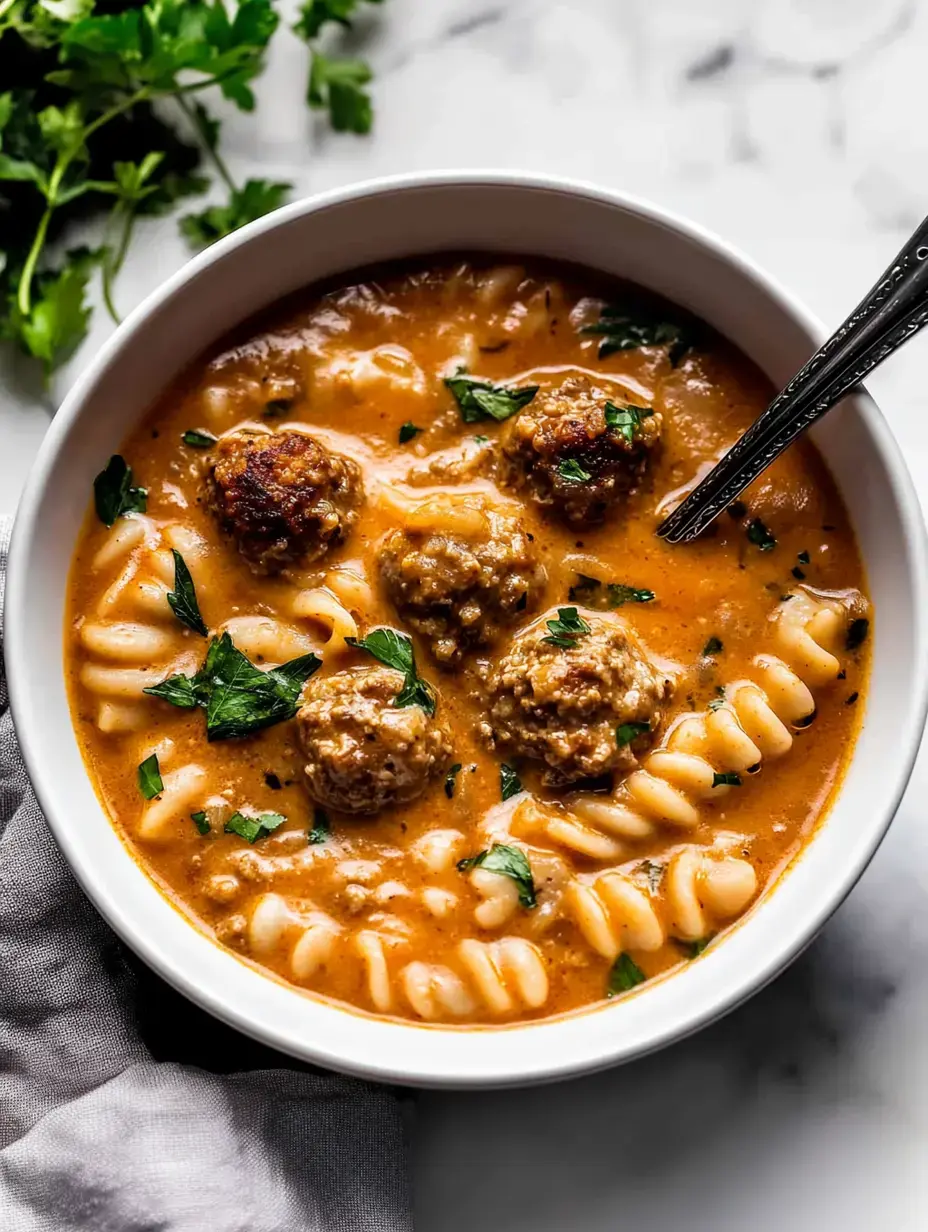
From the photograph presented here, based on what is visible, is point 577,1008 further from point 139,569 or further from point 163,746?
point 139,569

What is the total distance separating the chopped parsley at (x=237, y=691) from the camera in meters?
4.50

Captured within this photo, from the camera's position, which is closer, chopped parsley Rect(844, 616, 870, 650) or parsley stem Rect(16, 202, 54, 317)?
chopped parsley Rect(844, 616, 870, 650)

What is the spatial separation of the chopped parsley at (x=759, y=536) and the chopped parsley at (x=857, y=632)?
38cm

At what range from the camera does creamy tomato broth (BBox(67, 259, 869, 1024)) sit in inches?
174

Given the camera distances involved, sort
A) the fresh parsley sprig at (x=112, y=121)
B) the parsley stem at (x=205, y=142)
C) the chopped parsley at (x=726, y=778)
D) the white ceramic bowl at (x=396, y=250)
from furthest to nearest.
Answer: the parsley stem at (x=205, y=142)
the fresh parsley sprig at (x=112, y=121)
the chopped parsley at (x=726, y=778)
the white ceramic bowl at (x=396, y=250)

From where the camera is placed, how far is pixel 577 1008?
447 cm

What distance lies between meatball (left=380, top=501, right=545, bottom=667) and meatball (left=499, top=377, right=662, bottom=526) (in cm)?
17

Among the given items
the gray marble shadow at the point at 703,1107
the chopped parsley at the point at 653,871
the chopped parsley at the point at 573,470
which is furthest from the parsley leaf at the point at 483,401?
the gray marble shadow at the point at 703,1107

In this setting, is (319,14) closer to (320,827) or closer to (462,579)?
(462,579)

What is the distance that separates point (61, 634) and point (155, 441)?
760 mm

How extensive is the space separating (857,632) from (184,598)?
232cm

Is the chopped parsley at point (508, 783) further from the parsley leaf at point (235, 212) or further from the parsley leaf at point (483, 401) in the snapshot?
the parsley leaf at point (235, 212)

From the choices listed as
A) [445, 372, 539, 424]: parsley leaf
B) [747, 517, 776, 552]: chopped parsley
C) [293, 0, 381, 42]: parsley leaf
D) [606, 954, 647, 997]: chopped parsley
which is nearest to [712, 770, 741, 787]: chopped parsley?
[606, 954, 647, 997]: chopped parsley

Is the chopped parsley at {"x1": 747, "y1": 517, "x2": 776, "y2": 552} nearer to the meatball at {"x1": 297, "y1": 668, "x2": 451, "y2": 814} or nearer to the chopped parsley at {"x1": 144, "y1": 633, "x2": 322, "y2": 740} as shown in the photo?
the meatball at {"x1": 297, "y1": 668, "x2": 451, "y2": 814}
